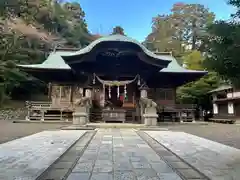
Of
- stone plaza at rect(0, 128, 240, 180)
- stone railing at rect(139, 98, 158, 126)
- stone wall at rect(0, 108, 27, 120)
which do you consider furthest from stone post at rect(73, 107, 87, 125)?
stone wall at rect(0, 108, 27, 120)

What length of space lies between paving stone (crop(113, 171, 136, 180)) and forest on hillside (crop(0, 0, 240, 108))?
2.00m

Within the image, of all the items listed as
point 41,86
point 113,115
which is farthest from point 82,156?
point 41,86

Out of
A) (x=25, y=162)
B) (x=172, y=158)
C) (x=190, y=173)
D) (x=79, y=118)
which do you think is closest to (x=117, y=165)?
(x=190, y=173)

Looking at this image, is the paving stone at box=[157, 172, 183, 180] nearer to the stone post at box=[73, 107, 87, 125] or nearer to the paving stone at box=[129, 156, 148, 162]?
the paving stone at box=[129, 156, 148, 162]

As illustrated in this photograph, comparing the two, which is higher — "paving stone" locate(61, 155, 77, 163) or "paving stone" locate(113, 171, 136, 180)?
"paving stone" locate(113, 171, 136, 180)

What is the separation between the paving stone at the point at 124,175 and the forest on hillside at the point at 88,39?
2.00 meters

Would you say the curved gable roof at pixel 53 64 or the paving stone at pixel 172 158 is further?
the curved gable roof at pixel 53 64

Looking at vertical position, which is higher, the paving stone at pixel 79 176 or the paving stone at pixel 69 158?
the paving stone at pixel 79 176

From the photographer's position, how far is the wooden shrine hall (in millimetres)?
13938

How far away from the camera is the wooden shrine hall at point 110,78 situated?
13.9m

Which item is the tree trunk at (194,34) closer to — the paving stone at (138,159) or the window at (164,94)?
the window at (164,94)

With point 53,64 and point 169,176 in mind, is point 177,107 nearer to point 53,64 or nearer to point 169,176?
point 53,64

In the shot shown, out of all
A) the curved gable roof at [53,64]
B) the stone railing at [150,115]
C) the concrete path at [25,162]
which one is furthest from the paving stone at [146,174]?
the curved gable roof at [53,64]

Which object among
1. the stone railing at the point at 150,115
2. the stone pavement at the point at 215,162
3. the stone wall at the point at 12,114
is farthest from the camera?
the stone wall at the point at 12,114
